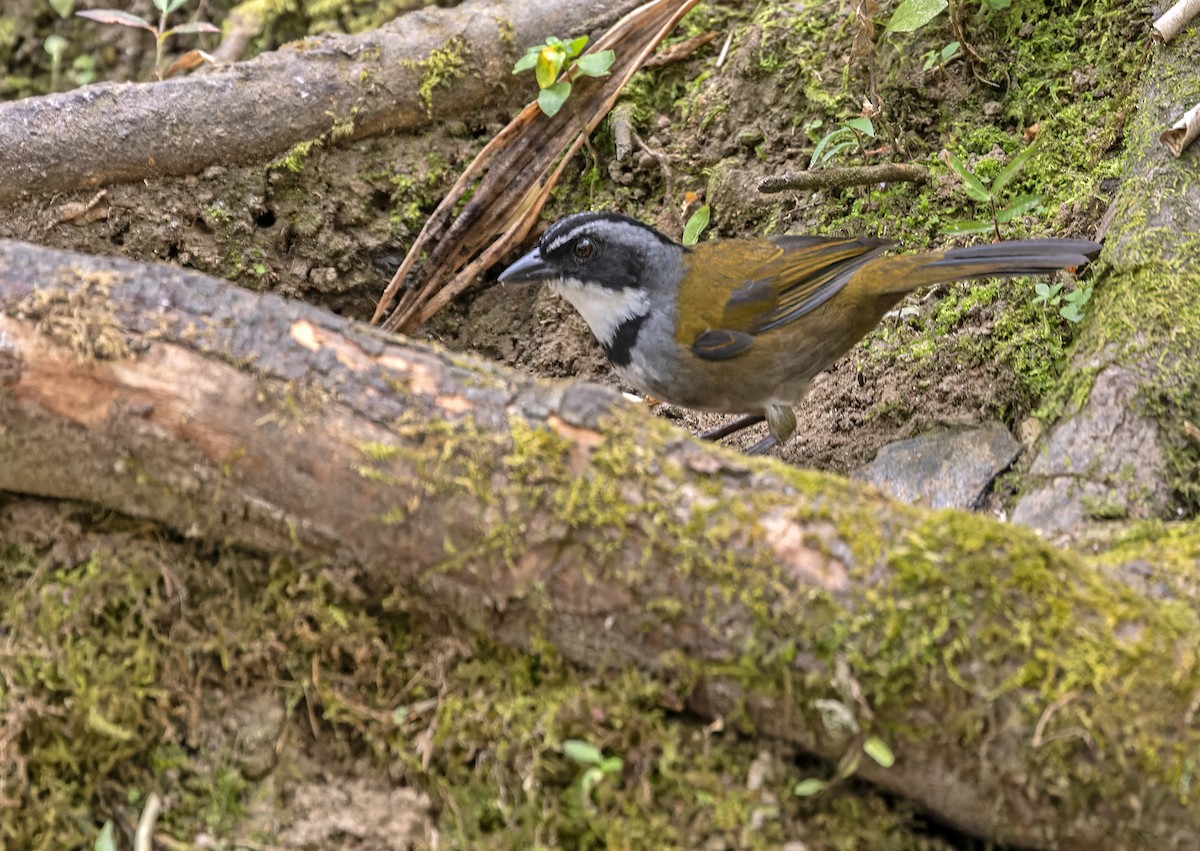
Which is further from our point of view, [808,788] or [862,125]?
[862,125]

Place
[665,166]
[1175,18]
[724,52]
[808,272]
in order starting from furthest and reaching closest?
[724,52] → [665,166] → [808,272] → [1175,18]

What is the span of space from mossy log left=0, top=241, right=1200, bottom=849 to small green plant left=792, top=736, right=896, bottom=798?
0.09 ft

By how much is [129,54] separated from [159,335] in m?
4.61

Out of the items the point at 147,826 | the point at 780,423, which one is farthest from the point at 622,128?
the point at 147,826

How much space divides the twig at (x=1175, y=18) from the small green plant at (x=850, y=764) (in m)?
3.30

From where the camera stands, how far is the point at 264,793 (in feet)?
8.42

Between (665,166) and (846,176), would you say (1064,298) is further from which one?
(665,166)

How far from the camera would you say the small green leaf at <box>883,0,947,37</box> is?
14.4 ft

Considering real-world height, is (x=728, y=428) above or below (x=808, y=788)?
below

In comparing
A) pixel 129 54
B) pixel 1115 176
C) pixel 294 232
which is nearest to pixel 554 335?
pixel 294 232

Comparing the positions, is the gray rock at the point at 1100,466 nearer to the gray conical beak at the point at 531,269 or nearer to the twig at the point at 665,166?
the gray conical beak at the point at 531,269

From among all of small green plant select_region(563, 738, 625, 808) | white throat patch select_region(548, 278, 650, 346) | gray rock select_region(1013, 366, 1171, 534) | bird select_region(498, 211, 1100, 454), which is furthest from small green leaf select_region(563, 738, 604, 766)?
white throat patch select_region(548, 278, 650, 346)

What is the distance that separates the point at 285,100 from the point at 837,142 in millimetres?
2456

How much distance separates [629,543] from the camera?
95.0 inches
